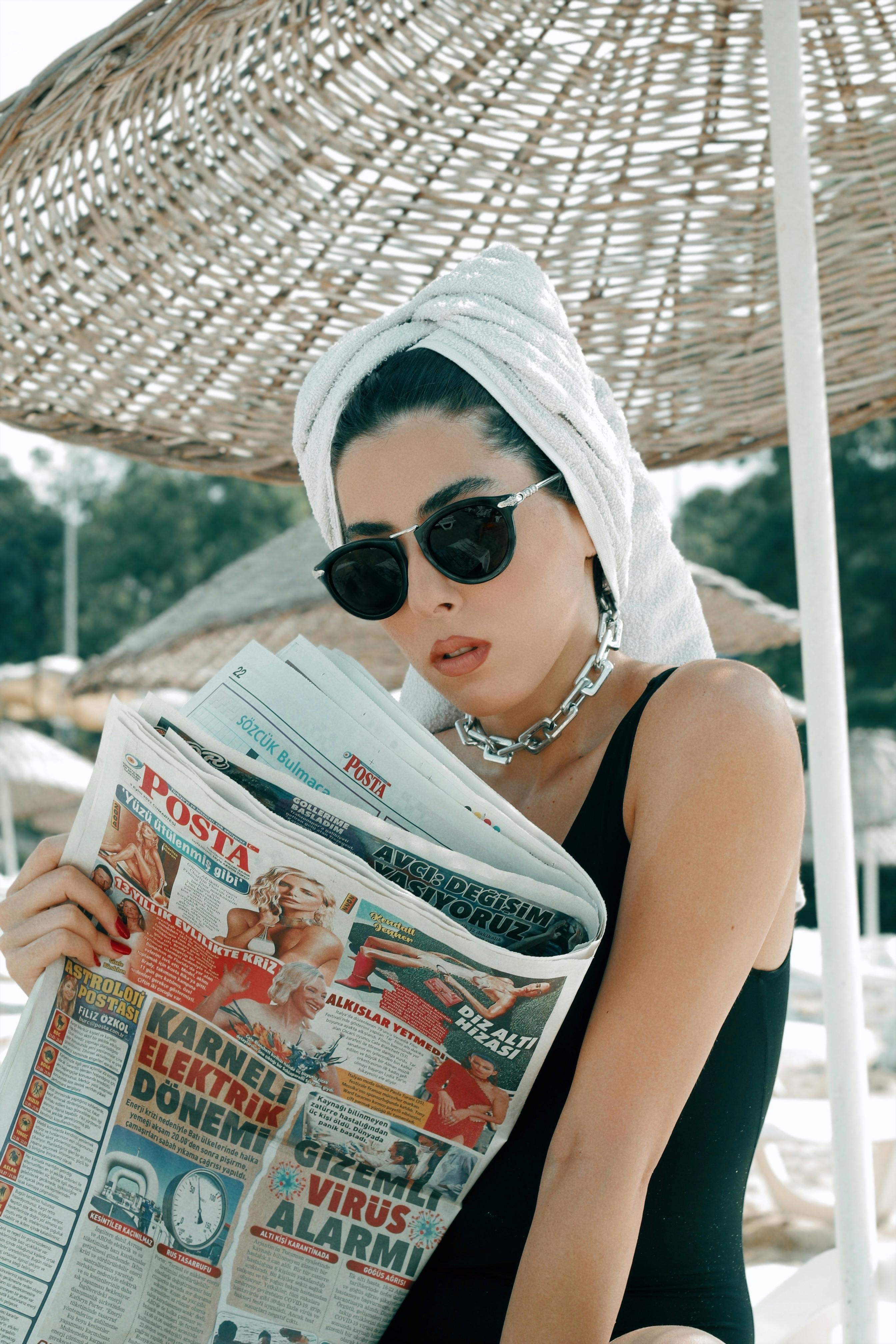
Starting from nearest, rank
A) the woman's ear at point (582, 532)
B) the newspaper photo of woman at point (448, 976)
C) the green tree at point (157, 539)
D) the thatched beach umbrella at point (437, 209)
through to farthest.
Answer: the newspaper photo of woman at point (448, 976), the woman's ear at point (582, 532), the thatched beach umbrella at point (437, 209), the green tree at point (157, 539)

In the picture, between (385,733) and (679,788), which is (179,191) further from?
(679,788)

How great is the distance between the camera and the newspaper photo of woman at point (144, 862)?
96 centimetres

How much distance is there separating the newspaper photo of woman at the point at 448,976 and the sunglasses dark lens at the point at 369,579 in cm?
46

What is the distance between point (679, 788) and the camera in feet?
3.40

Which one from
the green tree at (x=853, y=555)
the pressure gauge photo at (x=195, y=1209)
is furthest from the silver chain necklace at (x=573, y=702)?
the green tree at (x=853, y=555)

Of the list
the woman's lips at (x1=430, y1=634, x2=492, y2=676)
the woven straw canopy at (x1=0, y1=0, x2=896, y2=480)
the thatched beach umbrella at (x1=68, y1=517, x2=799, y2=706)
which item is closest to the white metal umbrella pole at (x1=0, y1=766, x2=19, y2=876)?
the thatched beach umbrella at (x1=68, y1=517, x2=799, y2=706)

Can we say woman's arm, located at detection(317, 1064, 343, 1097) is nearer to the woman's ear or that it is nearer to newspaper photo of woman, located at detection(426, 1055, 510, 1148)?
newspaper photo of woman, located at detection(426, 1055, 510, 1148)

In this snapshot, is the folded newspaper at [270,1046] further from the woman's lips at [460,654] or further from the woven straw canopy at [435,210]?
the woven straw canopy at [435,210]

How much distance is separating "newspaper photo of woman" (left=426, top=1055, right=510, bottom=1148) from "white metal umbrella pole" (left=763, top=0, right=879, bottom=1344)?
17.9 inches

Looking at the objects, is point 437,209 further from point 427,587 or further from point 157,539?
point 157,539

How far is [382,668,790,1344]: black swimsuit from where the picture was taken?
1091mm

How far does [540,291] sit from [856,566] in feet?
70.2

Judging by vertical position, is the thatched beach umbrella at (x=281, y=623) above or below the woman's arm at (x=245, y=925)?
above

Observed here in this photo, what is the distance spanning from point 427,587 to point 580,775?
287 mm
